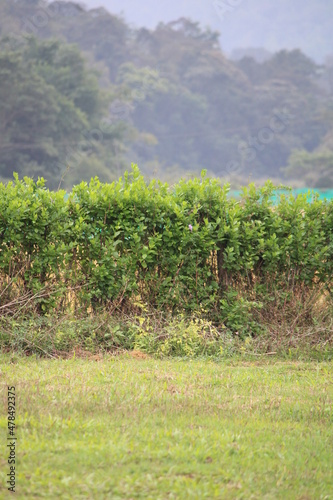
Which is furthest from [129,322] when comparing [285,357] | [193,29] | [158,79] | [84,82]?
[193,29]

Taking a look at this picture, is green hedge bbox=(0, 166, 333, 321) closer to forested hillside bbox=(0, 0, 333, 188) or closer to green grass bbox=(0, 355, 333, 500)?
green grass bbox=(0, 355, 333, 500)

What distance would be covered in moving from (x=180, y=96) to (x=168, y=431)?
6919 centimetres

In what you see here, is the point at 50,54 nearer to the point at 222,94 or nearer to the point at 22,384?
the point at 222,94

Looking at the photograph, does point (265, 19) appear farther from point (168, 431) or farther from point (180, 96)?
point (168, 431)

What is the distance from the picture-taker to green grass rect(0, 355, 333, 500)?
379 cm

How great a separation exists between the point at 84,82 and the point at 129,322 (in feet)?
160

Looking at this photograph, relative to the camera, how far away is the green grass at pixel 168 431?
12.4ft

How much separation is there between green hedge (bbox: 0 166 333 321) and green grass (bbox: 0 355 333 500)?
1.37m

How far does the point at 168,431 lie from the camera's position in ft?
14.9

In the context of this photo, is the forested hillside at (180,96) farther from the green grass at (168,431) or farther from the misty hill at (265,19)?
the green grass at (168,431)

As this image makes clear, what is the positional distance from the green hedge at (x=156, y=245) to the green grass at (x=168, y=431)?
137 centimetres

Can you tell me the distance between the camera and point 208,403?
17.4 ft

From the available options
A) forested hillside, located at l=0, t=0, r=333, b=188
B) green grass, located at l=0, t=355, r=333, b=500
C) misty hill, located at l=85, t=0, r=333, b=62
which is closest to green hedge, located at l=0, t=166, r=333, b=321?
green grass, located at l=0, t=355, r=333, b=500

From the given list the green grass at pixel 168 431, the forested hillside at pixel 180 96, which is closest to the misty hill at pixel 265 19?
the forested hillside at pixel 180 96
